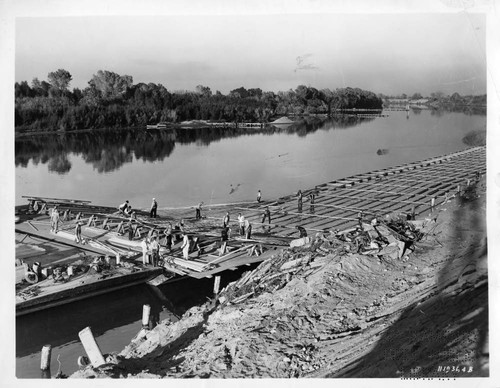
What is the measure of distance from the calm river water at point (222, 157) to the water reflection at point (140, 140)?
13 millimetres

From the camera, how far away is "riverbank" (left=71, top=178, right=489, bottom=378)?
4.43 m

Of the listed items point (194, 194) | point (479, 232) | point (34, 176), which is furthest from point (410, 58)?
point (34, 176)

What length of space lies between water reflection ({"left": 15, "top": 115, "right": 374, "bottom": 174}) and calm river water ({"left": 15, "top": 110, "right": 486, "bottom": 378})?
13 millimetres

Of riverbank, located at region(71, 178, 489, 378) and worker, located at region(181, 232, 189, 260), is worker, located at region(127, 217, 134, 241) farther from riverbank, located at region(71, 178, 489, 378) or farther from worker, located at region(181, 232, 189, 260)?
riverbank, located at region(71, 178, 489, 378)

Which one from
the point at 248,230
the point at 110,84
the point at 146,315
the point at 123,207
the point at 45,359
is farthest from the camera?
the point at 123,207

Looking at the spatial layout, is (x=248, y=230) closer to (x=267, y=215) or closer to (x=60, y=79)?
(x=267, y=215)

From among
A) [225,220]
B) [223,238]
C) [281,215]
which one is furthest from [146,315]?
[281,215]

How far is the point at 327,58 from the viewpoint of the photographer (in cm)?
508

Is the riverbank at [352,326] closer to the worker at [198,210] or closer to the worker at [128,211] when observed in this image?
the worker at [198,210]

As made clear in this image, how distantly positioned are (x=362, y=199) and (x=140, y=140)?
2.92 m

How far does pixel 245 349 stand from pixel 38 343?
2.51 metres

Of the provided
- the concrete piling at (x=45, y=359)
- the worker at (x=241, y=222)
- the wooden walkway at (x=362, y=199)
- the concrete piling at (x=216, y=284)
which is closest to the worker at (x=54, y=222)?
the concrete piling at (x=45, y=359)

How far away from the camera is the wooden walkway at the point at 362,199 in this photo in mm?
5945

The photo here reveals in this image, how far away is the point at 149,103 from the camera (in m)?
5.83
